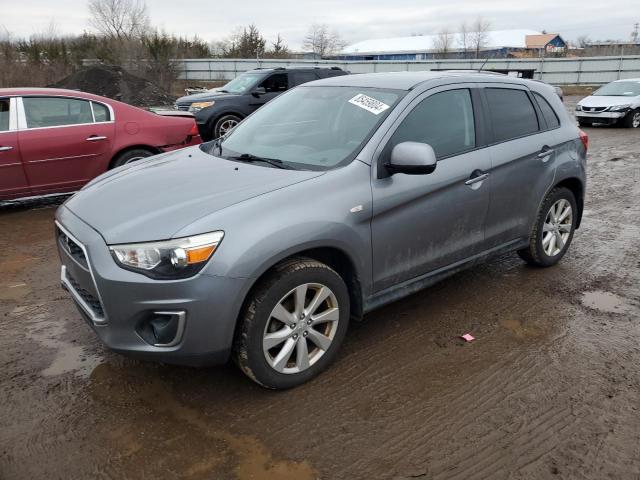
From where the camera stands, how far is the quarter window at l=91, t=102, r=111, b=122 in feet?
22.1

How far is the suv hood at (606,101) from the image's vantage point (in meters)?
15.5

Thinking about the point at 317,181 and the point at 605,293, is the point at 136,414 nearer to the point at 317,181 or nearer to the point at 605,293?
the point at 317,181

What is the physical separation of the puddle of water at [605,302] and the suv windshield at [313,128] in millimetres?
2282

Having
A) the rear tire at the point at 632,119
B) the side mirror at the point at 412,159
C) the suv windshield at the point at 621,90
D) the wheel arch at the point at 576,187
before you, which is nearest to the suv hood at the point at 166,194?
the side mirror at the point at 412,159

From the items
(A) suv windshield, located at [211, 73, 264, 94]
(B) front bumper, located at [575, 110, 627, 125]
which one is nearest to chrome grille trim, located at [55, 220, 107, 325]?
(A) suv windshield, located at [211, 73, 264, 94]

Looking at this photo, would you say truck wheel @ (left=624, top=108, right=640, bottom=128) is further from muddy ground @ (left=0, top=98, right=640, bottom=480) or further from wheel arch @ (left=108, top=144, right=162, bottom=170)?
wheel arch @ (left=108, top=144, right=162, bottom=170)

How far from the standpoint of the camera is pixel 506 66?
105 ft

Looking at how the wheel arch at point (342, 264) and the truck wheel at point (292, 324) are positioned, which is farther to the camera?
the wheel arch at point (342, 264)

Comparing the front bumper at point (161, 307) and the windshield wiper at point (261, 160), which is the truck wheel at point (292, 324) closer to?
the front bumper at point (161, 307)

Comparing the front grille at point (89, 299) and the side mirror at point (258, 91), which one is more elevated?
the side mirror at point (258, 91)

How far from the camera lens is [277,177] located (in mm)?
3115

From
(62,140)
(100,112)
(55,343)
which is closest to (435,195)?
(55,343)

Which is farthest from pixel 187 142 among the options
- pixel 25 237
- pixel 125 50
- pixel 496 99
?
pixel 125 50

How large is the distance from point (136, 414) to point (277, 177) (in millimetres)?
1521
